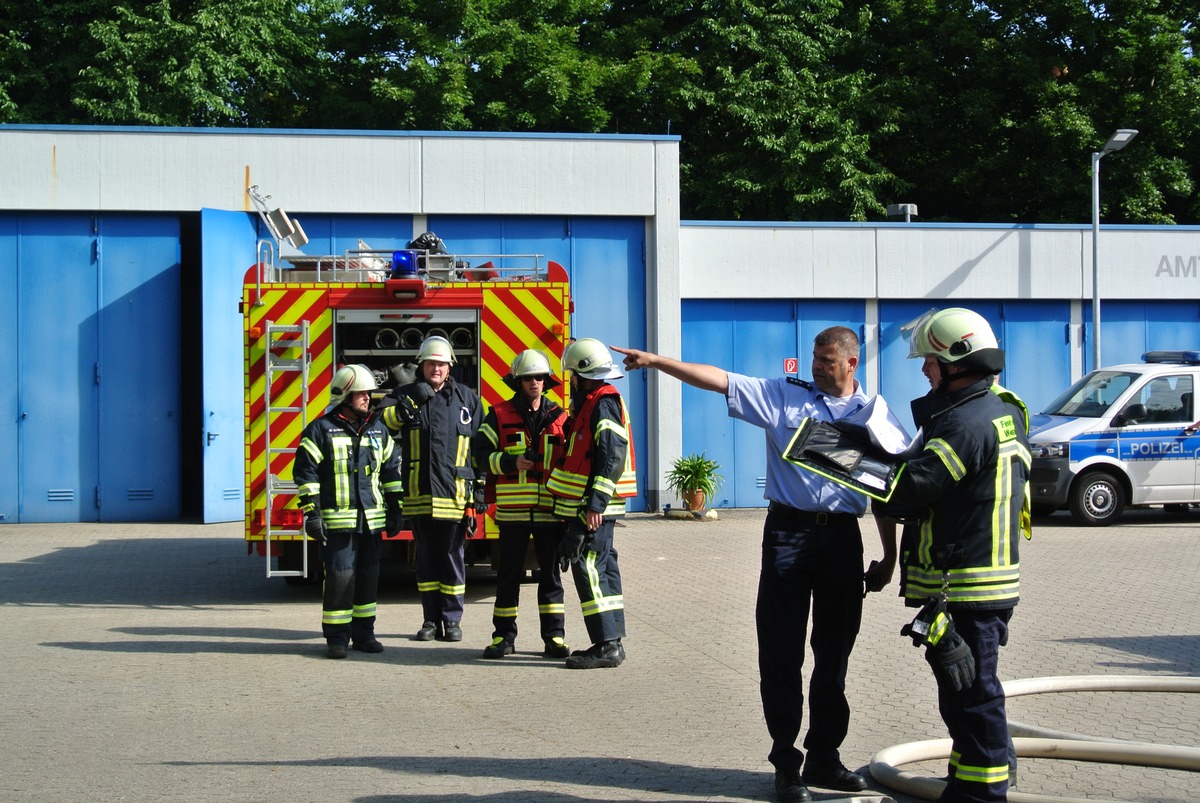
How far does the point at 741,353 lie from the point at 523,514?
34.4 feet

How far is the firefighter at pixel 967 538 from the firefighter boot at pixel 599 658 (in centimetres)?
331

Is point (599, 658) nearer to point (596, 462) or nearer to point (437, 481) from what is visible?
point (596, 462)

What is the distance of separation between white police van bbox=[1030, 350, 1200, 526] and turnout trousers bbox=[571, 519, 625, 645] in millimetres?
9568

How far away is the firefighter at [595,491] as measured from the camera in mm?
7895

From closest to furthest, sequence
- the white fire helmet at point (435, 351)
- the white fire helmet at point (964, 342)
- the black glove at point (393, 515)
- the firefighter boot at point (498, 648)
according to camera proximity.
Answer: the white fire helmet at point (964, 342) < the firefighter boot at point (498, 648) < the black glove at point (393, 515) < the white fire helmet at point (435, 351)

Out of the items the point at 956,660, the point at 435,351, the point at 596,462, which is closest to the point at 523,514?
the point at 596,462

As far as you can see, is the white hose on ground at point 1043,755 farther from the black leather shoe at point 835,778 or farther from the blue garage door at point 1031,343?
the blue garage door at point 1031,343

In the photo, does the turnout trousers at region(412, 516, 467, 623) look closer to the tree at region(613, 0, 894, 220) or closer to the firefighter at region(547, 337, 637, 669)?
the firefighter at region(547, 337, 637, 669)

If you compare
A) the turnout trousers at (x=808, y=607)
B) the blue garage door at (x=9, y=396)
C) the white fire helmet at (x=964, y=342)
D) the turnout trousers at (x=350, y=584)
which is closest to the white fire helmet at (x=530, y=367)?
the turnout trousers at (x=350, y=584)

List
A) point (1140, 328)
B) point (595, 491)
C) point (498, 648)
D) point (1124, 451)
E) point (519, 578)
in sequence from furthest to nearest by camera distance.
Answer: point (1140, 328), point (1124, 451), point (519, 578), point (498, 648), point (595, 491)

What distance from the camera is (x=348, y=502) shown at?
28.3 feet

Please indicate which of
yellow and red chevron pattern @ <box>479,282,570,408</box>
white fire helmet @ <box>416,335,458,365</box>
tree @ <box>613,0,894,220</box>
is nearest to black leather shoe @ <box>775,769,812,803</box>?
white fire helmet @ <box>416,335,458,365</box>

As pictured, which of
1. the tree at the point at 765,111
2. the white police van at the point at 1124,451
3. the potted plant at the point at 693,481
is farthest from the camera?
the tree at the point at 765,111

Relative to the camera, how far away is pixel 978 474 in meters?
4.78
